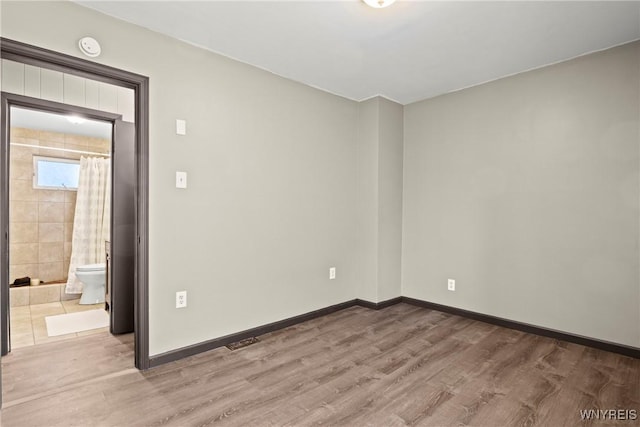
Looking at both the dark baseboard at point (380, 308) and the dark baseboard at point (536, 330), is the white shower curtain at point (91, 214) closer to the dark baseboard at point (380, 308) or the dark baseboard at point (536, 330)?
the dark baseboard at point (380, 308)

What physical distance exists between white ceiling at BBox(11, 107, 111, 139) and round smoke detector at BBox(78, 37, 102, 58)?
6.96ft

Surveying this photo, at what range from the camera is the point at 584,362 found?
100 inches

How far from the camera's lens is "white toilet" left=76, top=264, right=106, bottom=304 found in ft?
13.9

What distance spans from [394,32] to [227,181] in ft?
5.78

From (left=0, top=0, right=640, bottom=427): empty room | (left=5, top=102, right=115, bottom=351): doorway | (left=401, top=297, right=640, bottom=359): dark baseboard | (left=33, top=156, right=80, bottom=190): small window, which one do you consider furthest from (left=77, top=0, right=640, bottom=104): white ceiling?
(left=33, top=156, right=80, bottom=190): small window

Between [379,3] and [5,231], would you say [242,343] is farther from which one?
[379,3]

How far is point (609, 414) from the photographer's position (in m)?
1.91

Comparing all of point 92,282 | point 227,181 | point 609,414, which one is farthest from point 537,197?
point 92,282

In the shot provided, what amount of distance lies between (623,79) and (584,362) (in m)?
2.22

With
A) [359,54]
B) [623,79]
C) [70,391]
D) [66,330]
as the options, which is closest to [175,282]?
[70,391]

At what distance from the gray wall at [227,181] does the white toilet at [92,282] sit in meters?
2.38

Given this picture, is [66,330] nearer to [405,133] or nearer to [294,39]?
[294,39]

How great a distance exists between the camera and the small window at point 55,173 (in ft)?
15.5

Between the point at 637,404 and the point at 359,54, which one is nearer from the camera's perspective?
the point at 637,404
